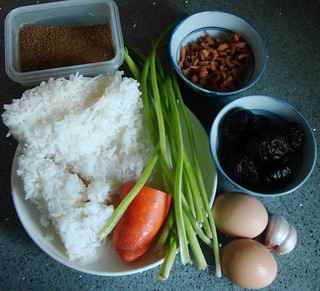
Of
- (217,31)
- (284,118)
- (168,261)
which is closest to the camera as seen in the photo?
(168,261)

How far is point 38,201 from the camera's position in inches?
31.0

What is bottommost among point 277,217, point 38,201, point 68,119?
point 277,217

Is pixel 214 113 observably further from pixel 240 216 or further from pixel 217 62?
pixel 240 216

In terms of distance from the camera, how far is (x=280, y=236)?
2.70ft

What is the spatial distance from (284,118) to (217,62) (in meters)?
0.20

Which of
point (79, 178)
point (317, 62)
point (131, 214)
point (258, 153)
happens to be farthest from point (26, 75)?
point (317, 62)

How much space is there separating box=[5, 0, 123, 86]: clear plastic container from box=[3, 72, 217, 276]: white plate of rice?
86mm

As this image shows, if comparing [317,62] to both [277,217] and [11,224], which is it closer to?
[277,217]

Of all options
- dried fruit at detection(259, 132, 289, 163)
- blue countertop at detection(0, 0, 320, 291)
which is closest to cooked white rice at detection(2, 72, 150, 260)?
blue countertop at detection(0, 0, 320, 291)

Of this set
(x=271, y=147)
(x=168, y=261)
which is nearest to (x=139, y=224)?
(x=168, y=261)

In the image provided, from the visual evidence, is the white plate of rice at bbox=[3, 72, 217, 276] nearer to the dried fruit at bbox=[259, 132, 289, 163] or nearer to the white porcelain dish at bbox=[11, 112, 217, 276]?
the white porcelain dish at bbox=[11, 112, 217, 276]

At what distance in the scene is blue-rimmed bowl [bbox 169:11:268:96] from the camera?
3.03ft

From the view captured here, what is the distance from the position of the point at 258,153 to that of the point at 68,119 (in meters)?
0.38

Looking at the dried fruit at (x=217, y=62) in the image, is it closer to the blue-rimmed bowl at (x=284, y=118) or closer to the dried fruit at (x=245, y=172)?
the blue-rimmed bowl at (x=284, y=118)
